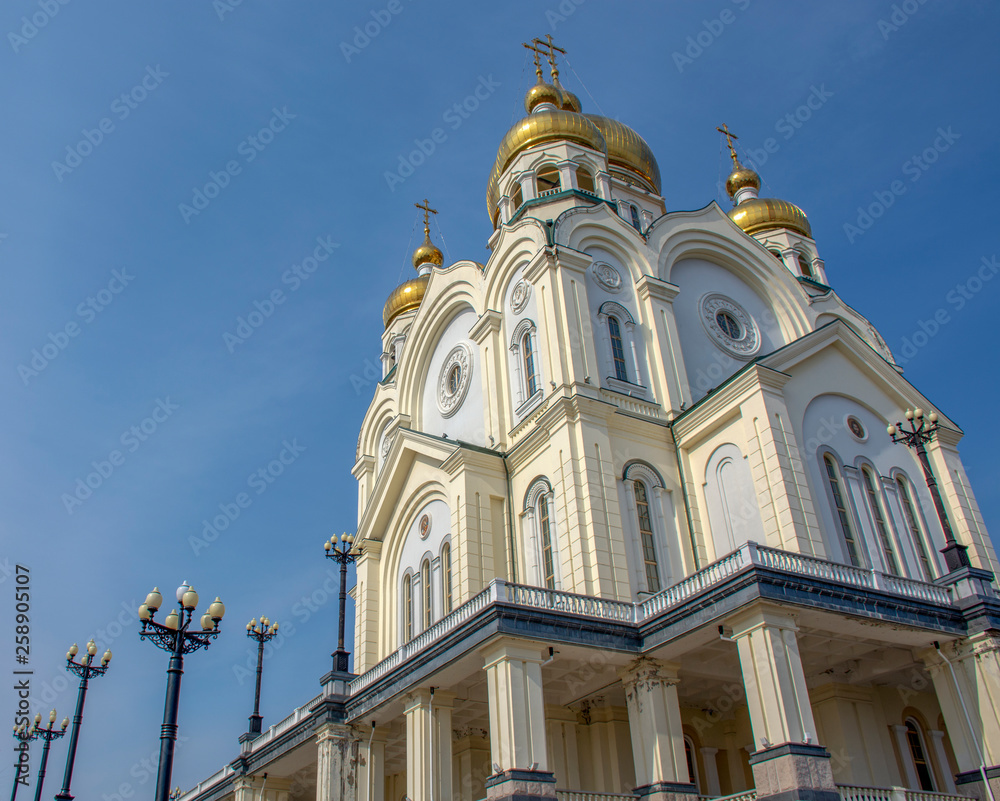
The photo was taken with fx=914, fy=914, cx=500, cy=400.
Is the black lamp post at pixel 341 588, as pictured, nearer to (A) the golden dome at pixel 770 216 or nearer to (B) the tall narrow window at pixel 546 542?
(B) the tall narrow window at pixel 546 542

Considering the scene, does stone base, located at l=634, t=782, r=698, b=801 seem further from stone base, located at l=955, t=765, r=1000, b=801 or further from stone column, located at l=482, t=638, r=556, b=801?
stone base, located at l=955, t=765, r=1000, b=801

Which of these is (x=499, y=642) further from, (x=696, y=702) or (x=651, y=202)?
(x=651, y=202)

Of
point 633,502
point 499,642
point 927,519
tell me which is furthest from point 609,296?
point 499,642

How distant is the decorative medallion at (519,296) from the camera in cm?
2761

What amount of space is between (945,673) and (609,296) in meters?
13.4

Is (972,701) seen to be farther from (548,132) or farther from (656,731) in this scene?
(548,132)

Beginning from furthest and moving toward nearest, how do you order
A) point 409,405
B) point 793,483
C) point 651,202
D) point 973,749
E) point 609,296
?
point 651,202 → point 409,405 → point 609,296 → point 793,483 → point 973,749

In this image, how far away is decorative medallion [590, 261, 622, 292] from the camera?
2725 cm

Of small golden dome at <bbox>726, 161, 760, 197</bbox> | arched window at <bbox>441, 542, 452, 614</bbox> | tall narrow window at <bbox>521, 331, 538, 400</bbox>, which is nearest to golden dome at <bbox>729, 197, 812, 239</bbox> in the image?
small golden dome at <bbox>726, 161, 760, 197</bbox>

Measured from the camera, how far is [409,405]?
109ft

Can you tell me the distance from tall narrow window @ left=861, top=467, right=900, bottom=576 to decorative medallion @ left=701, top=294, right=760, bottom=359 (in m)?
6.22

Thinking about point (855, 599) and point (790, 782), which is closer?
point (790, 782)

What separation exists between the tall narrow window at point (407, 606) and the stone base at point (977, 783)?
623 inches

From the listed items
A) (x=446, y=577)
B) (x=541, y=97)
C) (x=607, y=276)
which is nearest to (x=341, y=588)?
(x=446, y=577)
